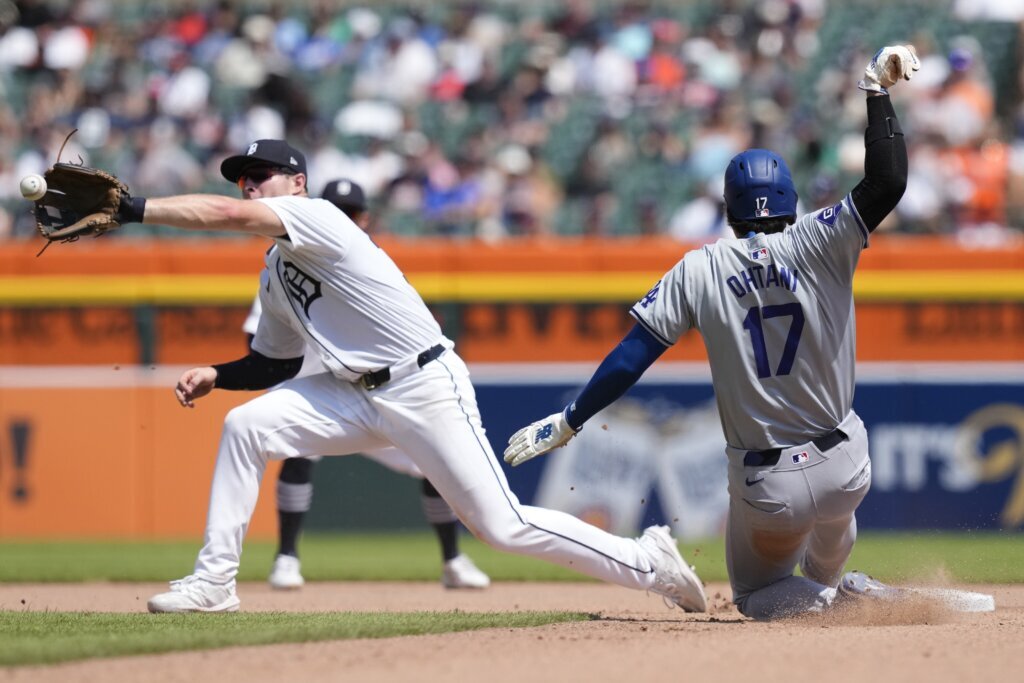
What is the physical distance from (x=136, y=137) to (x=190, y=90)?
2.79 feet

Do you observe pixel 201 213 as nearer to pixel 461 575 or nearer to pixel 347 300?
pixel 347 300

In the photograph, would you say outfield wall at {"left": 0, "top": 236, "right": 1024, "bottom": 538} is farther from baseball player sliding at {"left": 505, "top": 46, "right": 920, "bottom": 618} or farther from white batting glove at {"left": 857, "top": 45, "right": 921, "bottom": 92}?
white batting glove at {"left": 857, "top": 45, "right": 921, "bottom": 92}

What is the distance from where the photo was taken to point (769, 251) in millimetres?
5098

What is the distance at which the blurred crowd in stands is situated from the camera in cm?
1213

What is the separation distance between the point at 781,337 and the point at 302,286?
190 centimetres

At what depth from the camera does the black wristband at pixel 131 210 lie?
16.3ft

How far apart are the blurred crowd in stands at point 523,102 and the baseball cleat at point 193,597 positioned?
20.7ft

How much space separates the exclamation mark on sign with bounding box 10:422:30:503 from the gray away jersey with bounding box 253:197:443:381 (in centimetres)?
518

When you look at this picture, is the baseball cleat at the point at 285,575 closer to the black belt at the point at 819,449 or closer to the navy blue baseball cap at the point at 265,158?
the navy blue baseball cap at the point at 265,158

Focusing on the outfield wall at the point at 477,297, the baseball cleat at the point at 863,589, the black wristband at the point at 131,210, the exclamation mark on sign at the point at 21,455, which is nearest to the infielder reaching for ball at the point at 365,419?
the black wristband at the point at 131,210

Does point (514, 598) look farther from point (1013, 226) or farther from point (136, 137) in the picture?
point (136, 137)

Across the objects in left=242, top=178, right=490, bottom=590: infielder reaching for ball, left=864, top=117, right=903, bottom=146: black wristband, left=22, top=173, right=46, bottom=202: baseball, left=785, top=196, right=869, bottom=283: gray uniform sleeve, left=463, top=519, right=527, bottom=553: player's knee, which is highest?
left=864, top=117, right=903, bottom=146: black wristband

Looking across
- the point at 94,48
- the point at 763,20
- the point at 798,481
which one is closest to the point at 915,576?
the point at 798,481

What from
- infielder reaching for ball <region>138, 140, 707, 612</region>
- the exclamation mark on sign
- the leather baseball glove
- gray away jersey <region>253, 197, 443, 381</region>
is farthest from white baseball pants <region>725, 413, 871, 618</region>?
the exclamation mark on sign
